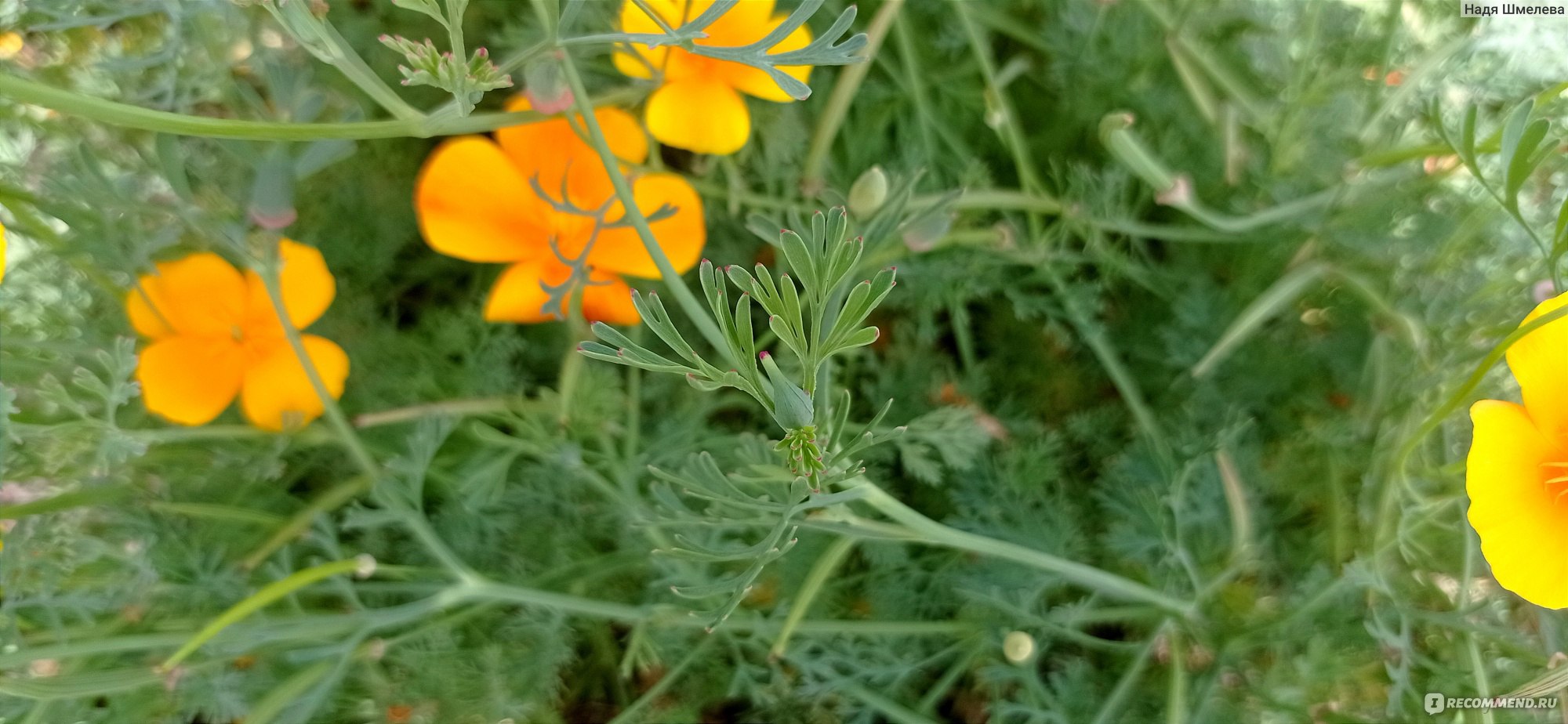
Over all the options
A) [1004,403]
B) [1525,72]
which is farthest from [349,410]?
[1525,72]

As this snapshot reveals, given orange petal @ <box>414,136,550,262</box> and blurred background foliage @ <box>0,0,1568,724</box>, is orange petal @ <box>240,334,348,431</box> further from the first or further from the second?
orange petal @ <box>414,136,550,262</box>

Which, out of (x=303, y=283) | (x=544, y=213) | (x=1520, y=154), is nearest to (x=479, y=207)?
(x=544, y=213)

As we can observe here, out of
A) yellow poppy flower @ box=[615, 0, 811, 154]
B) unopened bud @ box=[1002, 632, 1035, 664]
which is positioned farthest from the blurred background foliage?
yellow poppy flower @ box=[615, 0, 811, 154]

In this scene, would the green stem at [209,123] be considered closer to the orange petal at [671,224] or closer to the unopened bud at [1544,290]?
the orange petal at [671,224]

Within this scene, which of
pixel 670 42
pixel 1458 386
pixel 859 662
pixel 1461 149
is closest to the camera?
pixel 670 42

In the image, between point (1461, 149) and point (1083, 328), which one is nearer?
point (1461, 149)

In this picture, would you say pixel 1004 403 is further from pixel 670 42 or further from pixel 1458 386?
pixel 670 42
